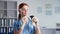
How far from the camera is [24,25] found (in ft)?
2.75

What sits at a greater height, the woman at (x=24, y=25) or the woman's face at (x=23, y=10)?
the woman's face at (x=23, y=10)

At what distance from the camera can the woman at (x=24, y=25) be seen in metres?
0.82

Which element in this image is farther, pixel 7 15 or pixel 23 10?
pixel 7 15

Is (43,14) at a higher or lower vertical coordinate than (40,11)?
lower

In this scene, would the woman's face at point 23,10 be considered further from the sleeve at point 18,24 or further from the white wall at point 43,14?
the white wall at point 43,14

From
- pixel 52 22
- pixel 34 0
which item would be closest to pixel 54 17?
pixel 52 22

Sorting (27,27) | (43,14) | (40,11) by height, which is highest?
(40,11)

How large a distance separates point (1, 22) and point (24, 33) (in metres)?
4.21

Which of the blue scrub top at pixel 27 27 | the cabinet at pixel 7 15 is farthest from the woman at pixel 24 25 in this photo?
the cabinet at pixel 7 15

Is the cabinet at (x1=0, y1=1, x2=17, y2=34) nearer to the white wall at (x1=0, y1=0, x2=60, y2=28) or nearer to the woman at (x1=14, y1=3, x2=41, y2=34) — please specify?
the white wall at (x1=0, y1=0, x2=60, y2=28)

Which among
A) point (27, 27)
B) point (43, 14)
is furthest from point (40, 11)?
point (27, 27)

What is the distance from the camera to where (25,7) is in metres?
0.83

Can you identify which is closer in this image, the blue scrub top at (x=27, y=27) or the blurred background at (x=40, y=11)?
the blue scrub top at (x=27, y=27)

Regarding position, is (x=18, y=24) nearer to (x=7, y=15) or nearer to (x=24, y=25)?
(x=24, y=25)
